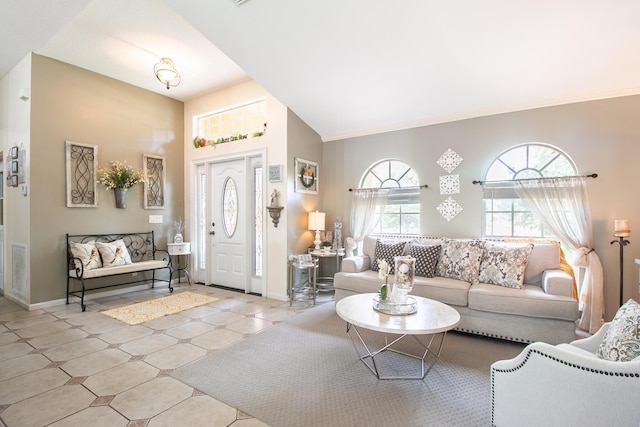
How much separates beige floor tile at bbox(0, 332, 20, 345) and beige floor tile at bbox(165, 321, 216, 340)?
1445mm

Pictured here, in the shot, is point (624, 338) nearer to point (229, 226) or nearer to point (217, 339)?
point (217, 339)

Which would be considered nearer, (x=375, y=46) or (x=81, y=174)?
(x=375, y=46)

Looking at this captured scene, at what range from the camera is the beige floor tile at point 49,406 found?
1.82 m

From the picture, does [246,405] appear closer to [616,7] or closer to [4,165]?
[616,7]

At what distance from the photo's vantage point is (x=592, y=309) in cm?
312

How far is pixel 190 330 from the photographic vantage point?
10.7 feet

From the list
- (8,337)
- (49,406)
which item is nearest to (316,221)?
(49,406)

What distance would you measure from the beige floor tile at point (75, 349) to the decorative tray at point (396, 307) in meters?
2.61

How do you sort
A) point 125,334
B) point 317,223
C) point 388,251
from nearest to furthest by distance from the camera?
point 125,334
point 388,251
point 317,223

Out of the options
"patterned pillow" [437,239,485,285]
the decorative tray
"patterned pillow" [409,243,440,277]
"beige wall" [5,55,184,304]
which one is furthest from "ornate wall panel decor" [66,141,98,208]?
"patterned pillow" [437,239,485,285]

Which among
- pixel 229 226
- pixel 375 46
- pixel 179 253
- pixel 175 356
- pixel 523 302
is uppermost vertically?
pixel 375 46

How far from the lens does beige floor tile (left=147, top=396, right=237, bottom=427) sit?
180 centimetres

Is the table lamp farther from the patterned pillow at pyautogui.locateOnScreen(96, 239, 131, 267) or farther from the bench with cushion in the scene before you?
the patterned pillow at pyautogui.locateOnScreen(96, 239, 131, 267)

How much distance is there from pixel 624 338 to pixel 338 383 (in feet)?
5.50
